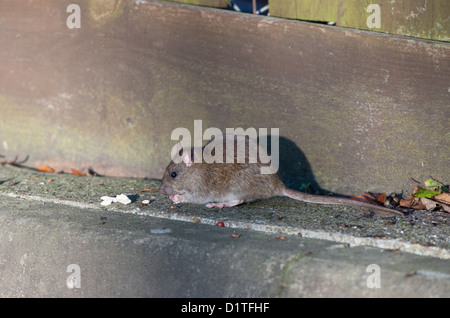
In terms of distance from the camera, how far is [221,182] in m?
4.21

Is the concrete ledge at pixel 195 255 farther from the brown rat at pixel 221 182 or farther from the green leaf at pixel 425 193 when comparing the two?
the green leaf at pixel 425 193

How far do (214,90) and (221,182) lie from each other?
2.58 feet

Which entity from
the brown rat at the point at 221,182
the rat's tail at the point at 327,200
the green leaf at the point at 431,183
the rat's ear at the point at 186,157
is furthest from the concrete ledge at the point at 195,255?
the green leaf at the point at 431,183

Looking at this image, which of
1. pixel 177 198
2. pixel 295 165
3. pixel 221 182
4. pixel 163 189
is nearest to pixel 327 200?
pixel 295 165

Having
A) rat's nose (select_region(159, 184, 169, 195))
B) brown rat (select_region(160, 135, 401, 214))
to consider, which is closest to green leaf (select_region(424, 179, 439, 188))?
brown rat (select_region(160, 135, 401, 214))

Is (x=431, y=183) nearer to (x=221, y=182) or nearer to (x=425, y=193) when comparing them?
(x=425, y=193)

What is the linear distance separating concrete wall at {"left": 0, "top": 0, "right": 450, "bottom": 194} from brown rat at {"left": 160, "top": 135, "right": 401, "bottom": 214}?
39 centimetres

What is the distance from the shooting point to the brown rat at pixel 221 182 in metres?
4.08

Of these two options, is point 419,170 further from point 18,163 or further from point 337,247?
point 18,163

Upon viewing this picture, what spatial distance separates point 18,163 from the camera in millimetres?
5145

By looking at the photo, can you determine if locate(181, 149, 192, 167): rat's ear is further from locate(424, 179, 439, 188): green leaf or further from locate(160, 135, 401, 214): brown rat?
locate(424, 179, 439, 188): green leaf

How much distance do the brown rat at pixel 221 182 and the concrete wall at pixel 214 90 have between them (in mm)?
389
